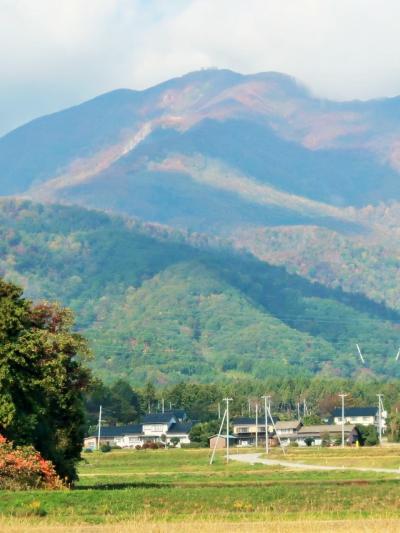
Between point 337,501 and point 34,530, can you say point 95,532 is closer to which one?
point 34,530

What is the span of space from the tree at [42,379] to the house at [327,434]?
108456 mm

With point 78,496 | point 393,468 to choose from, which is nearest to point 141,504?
point 78,496

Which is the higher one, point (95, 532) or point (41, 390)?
point (41, 390)

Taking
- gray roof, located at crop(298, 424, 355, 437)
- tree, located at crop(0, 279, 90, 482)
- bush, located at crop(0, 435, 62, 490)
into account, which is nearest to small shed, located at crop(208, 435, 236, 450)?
gray roof, located at crop(298, 424, 355, 437)

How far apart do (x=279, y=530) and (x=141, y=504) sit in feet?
45.4

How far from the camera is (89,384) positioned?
229 feet

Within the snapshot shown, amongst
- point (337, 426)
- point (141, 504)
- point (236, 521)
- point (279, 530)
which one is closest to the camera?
point (279, 530)

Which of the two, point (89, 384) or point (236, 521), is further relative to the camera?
point (89, 384)

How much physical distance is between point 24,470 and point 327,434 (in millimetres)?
129515

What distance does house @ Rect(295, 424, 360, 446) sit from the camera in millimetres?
176125

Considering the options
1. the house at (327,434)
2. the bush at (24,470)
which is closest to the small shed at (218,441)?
the house at (327,434)

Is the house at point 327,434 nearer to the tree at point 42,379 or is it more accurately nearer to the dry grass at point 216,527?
the tree at point 42,379

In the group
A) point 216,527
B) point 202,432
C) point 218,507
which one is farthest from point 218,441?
point 216,527

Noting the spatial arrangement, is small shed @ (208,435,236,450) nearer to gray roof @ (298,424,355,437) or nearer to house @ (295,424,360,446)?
house @ (295,424,360,446)
